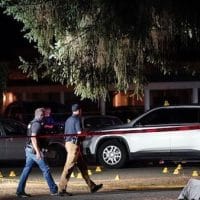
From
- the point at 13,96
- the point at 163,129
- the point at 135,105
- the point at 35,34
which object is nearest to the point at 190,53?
the point at 163,129

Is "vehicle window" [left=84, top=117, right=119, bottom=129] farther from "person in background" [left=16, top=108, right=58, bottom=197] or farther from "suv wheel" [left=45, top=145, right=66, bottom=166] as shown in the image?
"person in background" [left=16, top=108, right=58, bottom=197]

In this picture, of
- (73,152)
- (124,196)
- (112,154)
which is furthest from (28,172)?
(112,154)

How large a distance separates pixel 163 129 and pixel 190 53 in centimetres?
307

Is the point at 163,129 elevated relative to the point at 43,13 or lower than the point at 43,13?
lower

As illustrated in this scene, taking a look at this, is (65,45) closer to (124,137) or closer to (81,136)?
(81,136)

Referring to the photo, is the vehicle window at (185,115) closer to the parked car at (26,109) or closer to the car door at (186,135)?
the car door at (186,135)

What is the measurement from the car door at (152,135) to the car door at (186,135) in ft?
0.78

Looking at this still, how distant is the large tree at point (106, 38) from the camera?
13.3 metres

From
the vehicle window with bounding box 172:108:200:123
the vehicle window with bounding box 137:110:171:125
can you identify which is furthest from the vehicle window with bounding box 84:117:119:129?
the vehicle window with bounding box 172:108:200:123

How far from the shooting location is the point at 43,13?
1485 centimetres

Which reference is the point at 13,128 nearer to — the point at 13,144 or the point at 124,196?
the point at 13,144

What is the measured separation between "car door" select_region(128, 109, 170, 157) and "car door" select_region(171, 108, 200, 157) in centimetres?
24

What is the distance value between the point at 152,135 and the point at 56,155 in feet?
10.8

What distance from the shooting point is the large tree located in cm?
1330
